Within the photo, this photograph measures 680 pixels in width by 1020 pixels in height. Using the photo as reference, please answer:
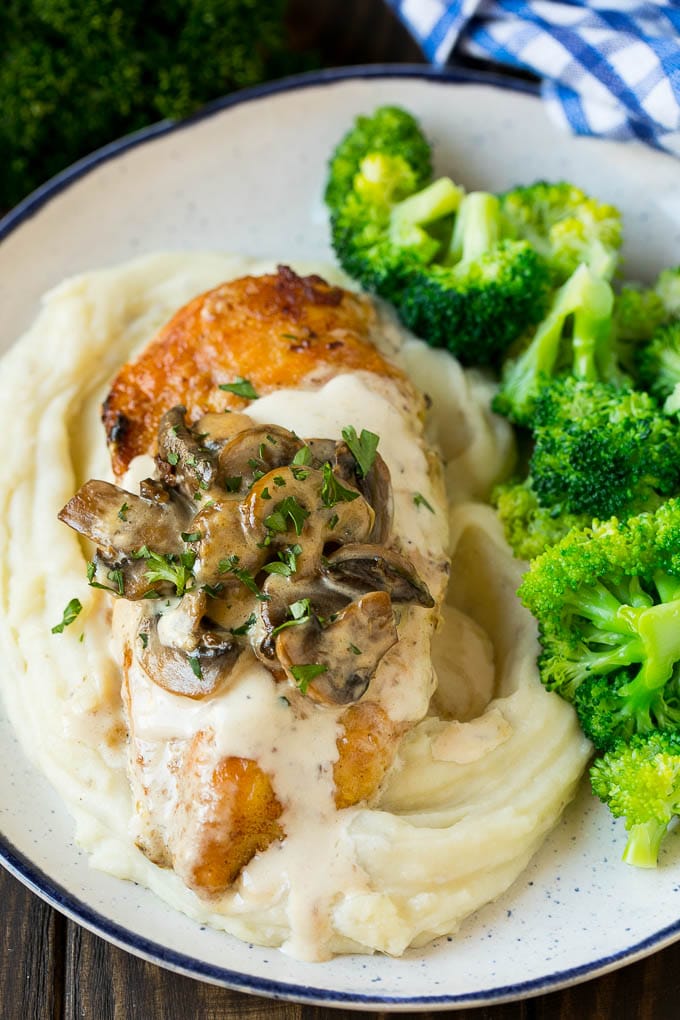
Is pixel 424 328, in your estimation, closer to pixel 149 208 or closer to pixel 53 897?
pixel 149 208

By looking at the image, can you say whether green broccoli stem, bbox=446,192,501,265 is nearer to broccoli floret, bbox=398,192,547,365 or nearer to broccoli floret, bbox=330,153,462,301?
broccoli floret, bbox=398,192,547,365

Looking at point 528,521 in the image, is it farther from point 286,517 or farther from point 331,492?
point 286,517

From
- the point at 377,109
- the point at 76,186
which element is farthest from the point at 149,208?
the point at 377,109

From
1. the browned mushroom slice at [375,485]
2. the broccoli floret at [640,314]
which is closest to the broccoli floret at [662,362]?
the broccoli floret at [640,314]

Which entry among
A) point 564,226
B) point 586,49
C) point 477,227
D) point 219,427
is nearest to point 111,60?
point 477,227

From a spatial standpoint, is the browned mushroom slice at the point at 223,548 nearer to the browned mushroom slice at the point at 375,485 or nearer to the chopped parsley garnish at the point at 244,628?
the chopped parsley garnish at the point at 244,628

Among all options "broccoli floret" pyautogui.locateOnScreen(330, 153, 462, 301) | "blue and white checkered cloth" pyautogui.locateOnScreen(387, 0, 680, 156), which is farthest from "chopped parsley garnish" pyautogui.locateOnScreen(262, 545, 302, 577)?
"blue and white checkered cloth" pyautogui.locateOnScreen(387, 0, 680, 156)
